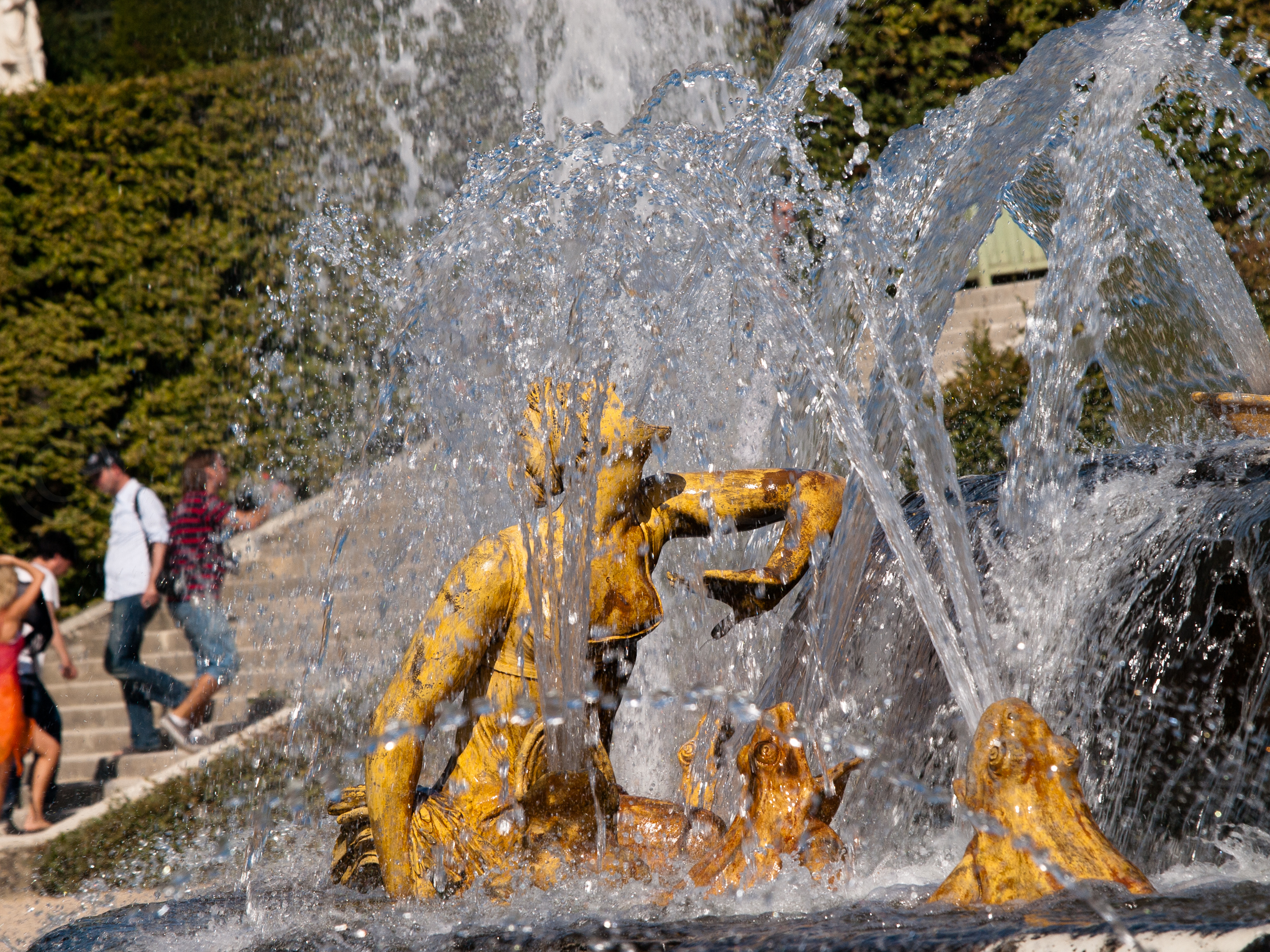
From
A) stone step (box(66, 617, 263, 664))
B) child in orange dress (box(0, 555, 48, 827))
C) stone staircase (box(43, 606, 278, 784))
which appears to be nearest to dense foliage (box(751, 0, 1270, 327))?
stone staircase (box(43, 606, 278, 784))

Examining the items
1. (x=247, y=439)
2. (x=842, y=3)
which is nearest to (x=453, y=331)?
(x=842, y=3)

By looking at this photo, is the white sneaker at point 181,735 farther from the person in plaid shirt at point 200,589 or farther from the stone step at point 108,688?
the stone step at point 108,688

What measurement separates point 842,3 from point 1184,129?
3.78m

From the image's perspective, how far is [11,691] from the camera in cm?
602

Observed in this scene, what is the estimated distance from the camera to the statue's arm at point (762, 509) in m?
2.54

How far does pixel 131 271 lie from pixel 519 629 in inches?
416

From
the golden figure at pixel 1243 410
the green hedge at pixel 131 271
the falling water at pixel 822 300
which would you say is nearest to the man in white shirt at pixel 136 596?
the falling water at pixel 822 300

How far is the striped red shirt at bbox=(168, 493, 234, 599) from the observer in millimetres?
7277

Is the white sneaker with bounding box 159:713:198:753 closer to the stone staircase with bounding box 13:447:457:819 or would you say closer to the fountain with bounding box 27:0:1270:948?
the stone staircase with bounding box 13:447:457:819

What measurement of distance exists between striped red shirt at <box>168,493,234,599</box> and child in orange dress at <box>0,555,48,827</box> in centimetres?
113

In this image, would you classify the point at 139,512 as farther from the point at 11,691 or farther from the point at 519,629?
the point at 519,629

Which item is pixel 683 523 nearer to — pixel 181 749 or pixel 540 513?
pixel 540 513

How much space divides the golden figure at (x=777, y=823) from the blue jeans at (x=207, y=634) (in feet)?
18.0

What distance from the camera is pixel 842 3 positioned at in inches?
236
